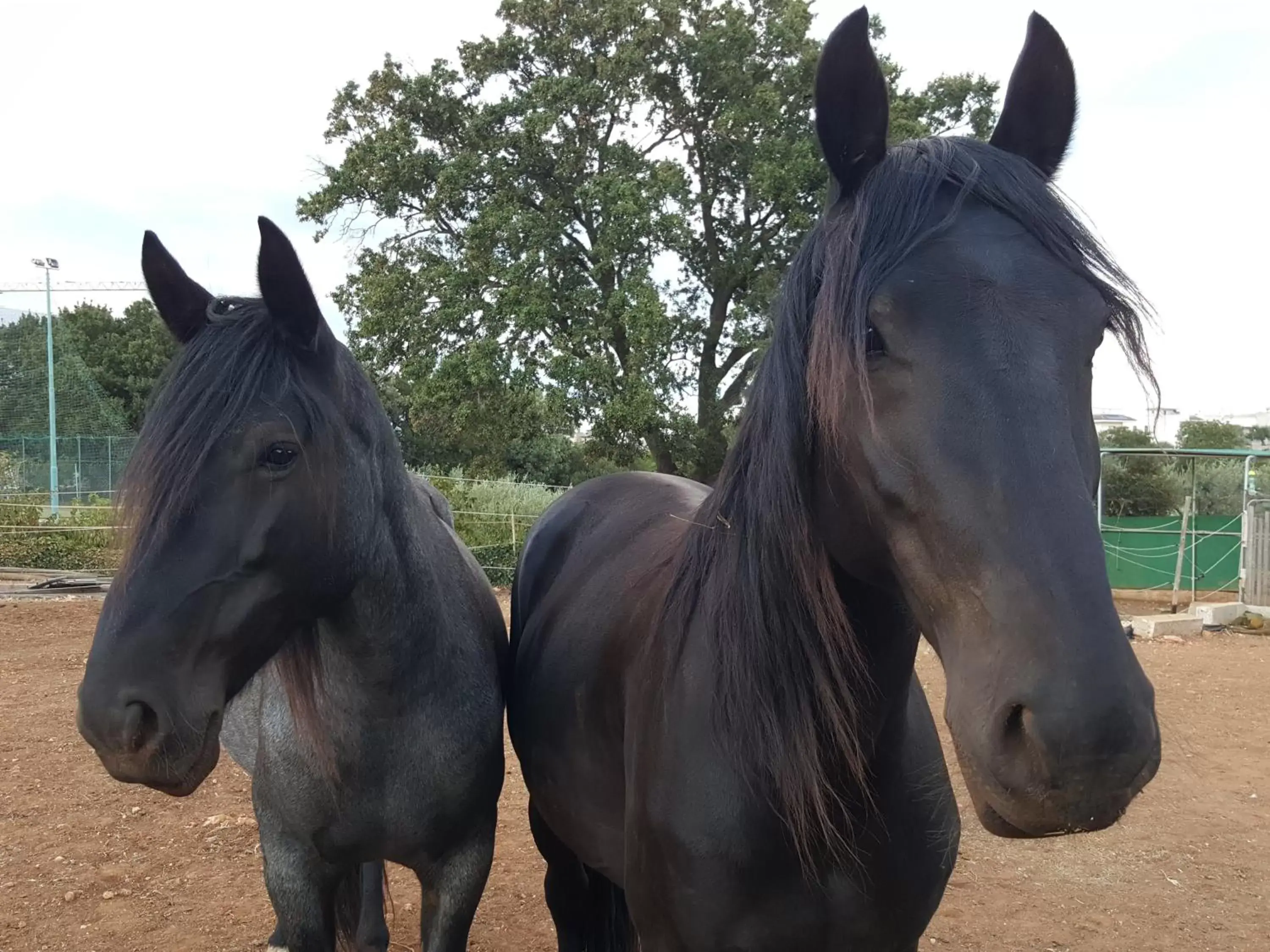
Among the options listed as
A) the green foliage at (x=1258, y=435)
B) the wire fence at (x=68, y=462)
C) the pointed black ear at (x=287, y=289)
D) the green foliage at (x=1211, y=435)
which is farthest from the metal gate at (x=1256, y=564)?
the wire fence at (x=68, y=462)

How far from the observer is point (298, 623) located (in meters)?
1.92

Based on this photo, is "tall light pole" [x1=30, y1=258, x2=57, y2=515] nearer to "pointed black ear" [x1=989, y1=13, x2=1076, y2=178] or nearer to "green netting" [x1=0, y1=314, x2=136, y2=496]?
"green netting" [x1=0, y1=314, x2=136, y2=496]

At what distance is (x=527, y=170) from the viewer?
18.0m

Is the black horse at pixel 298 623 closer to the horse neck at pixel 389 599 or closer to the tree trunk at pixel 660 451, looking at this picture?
the horse neck at pixel 389 599

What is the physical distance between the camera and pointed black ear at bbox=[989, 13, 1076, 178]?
141 centimetres

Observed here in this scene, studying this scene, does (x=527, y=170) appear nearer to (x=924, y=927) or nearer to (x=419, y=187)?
(x=419, y=187)

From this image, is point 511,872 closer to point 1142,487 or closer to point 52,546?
point 52,546

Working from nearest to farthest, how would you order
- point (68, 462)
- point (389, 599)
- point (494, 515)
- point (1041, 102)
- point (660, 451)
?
point (1041, 102) → point (389, 599) → point (494, 515) → point (660, 451) → point (68, 462)

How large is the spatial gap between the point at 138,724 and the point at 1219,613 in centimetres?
1296

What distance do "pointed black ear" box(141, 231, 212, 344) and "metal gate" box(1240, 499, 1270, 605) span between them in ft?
45.2

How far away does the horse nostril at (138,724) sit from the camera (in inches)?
60.9

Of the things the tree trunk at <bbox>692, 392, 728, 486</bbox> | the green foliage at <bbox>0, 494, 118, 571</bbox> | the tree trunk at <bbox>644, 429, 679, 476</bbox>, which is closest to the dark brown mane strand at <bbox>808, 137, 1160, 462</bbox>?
the tree trunk at <bbox>644, 429, 679, 476</bbox>

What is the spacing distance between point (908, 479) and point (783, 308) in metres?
0.42

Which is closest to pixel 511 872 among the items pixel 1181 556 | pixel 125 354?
pixel 1181 556
